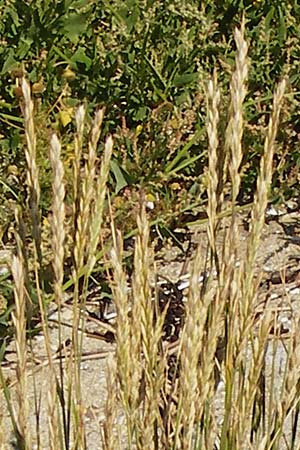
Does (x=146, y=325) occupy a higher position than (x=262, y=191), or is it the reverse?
(x=262, y=191)

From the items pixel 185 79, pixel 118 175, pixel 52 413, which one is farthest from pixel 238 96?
pixel 185 79

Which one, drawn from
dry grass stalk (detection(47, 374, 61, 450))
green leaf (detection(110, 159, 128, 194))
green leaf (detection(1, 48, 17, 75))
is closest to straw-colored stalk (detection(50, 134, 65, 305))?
dry grass stalk (detection(47, 374, 61, 450))

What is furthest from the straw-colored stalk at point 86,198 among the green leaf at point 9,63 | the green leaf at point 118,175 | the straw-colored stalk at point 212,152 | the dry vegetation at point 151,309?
the green leaf at point 9,63

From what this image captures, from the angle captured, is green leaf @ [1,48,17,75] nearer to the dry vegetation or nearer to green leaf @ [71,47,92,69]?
green leaf @ [71,47,92,69]

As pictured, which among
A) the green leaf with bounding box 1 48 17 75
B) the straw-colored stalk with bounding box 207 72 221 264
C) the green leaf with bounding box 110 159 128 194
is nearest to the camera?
the straw-colored stalk with bounding box 207 72 221 264

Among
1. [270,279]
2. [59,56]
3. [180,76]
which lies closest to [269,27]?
[180,76]

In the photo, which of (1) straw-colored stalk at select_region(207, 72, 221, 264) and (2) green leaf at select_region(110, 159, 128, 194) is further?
(2) green leaf at select_region(110, 159, 128, 194)

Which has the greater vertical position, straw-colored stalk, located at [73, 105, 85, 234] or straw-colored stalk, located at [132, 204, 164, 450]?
straw-colored stalk, located at [73, 105, 85, 234]

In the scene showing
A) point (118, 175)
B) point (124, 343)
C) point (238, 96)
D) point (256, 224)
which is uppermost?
point (238, 96)

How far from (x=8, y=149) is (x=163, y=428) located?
1.45 meters

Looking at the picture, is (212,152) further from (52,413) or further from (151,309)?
(52,413)

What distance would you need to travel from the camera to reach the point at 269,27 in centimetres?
302

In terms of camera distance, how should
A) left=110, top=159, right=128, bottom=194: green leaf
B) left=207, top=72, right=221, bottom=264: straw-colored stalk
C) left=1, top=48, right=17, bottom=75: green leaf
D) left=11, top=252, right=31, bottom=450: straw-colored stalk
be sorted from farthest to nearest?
left=1, top=48, right=17, bottom=75: green leaf < left=110, top=159, right=128, bottom=194: green leaf < left=207, top=72, right=221, bottom=264: straw-colored stalk < left=11, top=252, right=31, bottom=450: straw-colored stalk

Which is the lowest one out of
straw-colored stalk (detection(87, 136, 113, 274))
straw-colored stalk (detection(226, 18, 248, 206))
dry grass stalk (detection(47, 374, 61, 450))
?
dry grass stalk (detection(47, 374, 61, 450))
